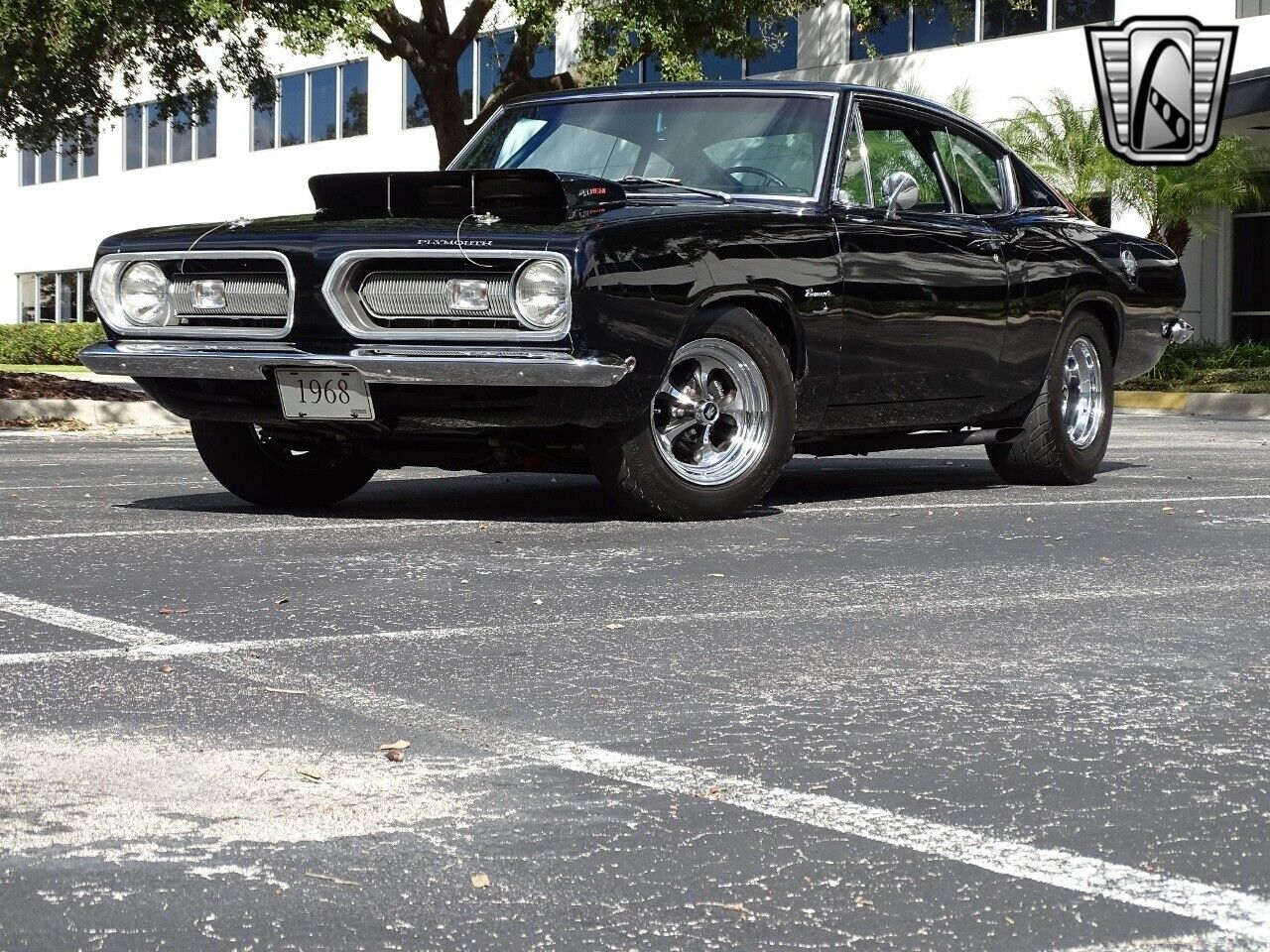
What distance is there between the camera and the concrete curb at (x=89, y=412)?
16.0 m

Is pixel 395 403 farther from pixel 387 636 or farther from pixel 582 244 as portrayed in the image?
pixel 387 636

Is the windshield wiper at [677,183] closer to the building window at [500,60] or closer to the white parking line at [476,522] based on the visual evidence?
the white parking line at [476,522]

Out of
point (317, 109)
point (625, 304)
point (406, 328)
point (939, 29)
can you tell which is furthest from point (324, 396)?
point (317, 109)

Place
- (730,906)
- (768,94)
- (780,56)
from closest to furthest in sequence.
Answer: (730,906), (768,94), (780,56)

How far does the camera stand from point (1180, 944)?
105 inches

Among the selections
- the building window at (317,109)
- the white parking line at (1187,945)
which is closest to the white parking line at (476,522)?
the white parking line at (1187,945)

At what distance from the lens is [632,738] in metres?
3.85

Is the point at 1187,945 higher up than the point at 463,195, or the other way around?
the point at 463,195

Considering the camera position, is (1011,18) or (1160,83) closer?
(1160,83)

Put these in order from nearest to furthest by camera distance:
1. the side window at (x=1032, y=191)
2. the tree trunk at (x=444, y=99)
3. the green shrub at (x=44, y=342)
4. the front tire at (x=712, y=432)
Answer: the front tire at (x=712, y=432)
the side window at (x=1032, y=191)
the tree trunk at (x=444, y=99)
the green shrub at (x=44, y=342)

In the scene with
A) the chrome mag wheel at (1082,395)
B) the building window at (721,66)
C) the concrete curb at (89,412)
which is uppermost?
the building window at (721,66)

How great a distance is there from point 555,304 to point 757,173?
152 cm

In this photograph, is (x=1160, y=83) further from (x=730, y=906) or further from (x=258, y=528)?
(x=730, y=906)

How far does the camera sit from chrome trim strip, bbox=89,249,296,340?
7027 mm
